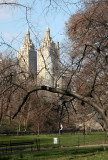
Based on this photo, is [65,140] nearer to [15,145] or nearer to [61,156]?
[15,145]

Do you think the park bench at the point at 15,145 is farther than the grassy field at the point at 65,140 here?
No

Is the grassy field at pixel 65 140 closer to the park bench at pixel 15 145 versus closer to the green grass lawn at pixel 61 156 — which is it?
the park bench at pixel 15 145

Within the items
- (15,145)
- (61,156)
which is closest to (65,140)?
(15,145)

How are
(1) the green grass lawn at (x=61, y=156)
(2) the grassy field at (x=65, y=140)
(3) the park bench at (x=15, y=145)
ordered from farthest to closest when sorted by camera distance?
(2) the grassy field at (x=65, y=140) < (3) the park bench at (x=15, y=145) < (1) the green grass lawn at (x=61, y=156)

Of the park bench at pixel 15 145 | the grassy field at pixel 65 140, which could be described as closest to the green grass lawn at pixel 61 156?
the park bench at pixel 15 145

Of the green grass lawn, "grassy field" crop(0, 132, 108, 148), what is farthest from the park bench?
the green grass lawn

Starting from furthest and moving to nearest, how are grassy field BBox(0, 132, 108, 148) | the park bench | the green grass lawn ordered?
grassy field BBox(0, 132, 108, 148) < the park bench < the green grass lawn

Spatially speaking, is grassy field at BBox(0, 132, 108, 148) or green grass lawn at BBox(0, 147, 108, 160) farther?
grassy field at BBox(0, 132, 108, 148)

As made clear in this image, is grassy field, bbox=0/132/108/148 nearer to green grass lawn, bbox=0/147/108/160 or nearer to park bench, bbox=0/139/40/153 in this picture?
park bench, bbox=0/139/40/153

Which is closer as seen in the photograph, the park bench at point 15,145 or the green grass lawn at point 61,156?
the green grass lawn at point 61,156

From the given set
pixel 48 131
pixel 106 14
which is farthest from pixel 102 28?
pixel 48 131

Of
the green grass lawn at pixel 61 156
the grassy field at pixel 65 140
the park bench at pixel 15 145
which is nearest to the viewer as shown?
the green grass lawn at pixel 61 156

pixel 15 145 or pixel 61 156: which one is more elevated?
pixel 15 145

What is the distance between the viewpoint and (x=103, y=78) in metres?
19.4
